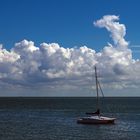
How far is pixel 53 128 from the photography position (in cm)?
9806

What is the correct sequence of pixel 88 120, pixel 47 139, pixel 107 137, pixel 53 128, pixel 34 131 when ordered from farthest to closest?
pixel 88 120
pixel 53 128
pixel 34 131
pixel 107 137
pixel 47 139

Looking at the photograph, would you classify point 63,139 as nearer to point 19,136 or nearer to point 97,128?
point 19,136

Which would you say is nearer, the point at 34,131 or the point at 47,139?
the point at 47,139

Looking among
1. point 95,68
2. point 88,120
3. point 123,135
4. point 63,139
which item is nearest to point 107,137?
point 123,135

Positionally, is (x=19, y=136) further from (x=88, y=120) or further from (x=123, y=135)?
(x=88, y=120)

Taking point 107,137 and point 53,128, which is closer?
point 107,137

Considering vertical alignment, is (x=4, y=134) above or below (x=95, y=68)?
below

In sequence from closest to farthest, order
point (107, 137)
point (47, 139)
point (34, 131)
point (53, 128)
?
point (47, 139), point (107, 137), point (34, 131), point (53, 128)

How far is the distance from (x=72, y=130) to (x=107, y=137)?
12.8m

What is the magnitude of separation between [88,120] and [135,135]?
25991 millimetres

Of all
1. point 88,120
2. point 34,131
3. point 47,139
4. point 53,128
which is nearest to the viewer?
point 47,139

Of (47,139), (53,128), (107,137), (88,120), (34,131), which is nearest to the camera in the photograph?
(47,139)

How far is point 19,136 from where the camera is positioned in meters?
81.4

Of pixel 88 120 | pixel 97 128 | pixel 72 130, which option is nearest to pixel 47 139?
pixel 72 130
